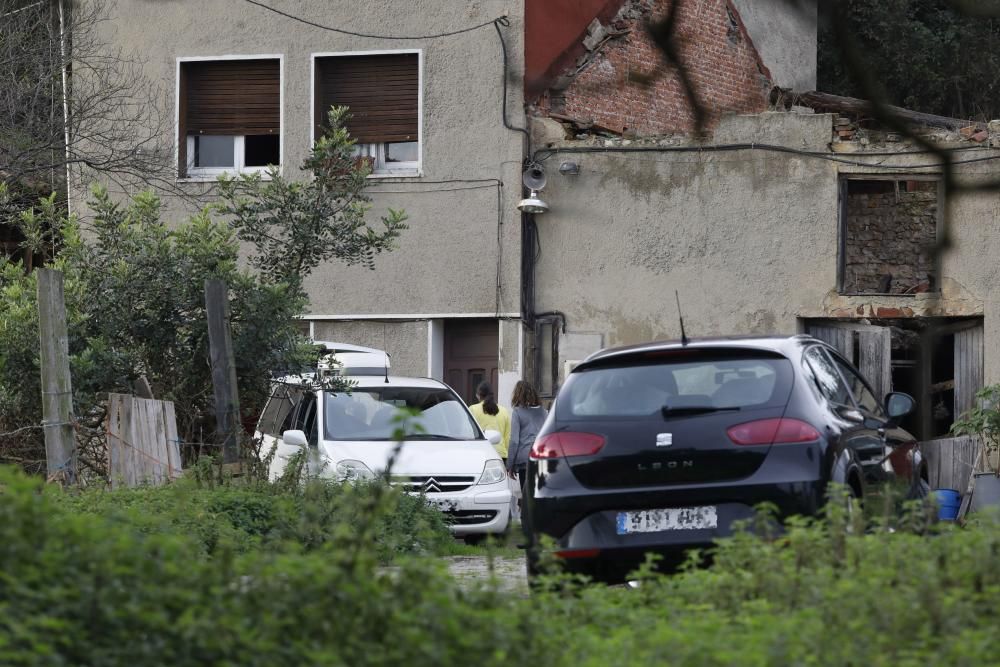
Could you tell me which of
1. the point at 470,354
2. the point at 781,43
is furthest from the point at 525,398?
the point at 781,43

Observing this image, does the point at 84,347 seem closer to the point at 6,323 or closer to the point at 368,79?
the point at 6,323

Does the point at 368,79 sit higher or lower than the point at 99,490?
higher

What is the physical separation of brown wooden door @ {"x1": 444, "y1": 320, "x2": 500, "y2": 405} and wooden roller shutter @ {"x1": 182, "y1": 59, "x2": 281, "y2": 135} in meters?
4.02

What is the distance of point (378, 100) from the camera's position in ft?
75.4

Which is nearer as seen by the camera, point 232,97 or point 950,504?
point 950,504

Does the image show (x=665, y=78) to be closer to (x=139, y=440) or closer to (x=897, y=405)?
(x=139, y=440)

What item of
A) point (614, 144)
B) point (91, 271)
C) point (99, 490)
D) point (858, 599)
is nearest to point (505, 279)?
point (614, 144)

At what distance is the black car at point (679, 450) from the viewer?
859 centimetres

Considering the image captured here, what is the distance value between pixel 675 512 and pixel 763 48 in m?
19.8

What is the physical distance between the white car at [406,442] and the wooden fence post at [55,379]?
1863 mm

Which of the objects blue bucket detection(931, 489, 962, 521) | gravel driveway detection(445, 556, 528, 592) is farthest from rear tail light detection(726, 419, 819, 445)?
blue bucket detection(931, 489, 962, 521)

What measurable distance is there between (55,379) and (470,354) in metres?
10.2

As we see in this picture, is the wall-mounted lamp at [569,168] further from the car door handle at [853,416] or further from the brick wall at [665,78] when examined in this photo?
the car door handle at [853,416]

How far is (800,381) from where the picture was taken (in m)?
8.95
